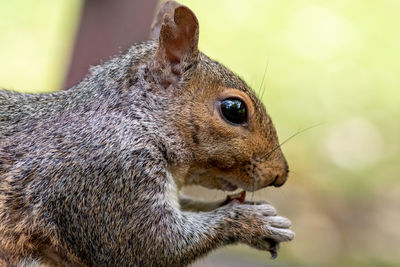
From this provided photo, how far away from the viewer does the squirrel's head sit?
9.45 feet

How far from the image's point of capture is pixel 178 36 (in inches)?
114

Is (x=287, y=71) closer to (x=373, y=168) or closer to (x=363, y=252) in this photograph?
(x=373, y=168)

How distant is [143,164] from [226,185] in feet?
1.45

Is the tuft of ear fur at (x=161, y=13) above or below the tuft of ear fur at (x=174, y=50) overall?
above

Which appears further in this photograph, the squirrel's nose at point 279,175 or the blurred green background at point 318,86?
the blurred green background at point 318,86

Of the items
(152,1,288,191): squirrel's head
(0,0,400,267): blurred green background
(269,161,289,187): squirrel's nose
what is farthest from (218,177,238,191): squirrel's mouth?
(0,0,400,267): blurred green background

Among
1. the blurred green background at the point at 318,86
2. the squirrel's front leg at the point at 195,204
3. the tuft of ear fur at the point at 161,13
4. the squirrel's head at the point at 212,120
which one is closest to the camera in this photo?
the squirrel's head at the point at 212,120

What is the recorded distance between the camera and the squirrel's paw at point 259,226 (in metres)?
2.93

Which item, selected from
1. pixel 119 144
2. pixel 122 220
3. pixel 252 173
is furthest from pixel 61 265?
pixel 252 173

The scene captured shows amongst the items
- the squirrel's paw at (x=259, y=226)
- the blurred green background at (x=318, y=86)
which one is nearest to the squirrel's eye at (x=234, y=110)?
the squirrel's paw at (x=259, y=226)

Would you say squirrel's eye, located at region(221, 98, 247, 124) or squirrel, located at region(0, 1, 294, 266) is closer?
squirrel, located at region(0, 1, 294, 266)

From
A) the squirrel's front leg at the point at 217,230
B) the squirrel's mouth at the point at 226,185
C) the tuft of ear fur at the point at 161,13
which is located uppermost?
the tuft of ear fur at the point at 161,13

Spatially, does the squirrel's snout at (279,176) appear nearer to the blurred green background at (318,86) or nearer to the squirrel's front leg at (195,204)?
the squirrel's front leg at (195,204)

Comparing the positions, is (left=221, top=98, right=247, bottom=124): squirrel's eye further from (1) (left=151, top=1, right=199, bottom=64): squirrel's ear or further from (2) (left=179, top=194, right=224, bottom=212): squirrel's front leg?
(2) (left=179, top=194, right=224, bottom=212): squirrel's front leg
